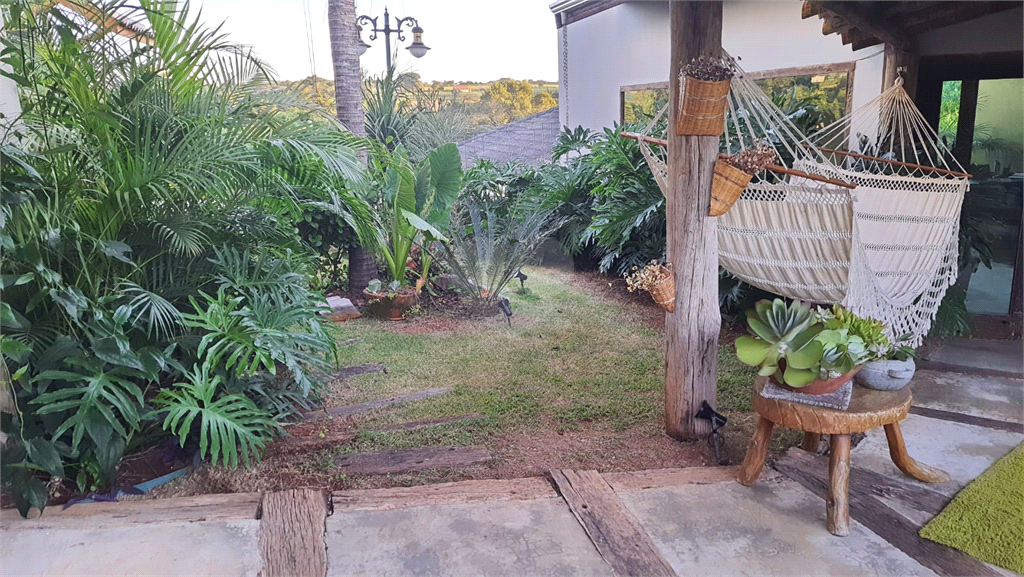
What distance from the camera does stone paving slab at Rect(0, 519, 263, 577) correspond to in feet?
5.36

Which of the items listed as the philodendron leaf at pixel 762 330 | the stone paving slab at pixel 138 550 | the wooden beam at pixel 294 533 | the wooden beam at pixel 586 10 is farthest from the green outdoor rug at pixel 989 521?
the wooden beam at pixel 586 10

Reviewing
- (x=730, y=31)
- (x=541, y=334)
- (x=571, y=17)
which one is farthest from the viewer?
(x=571, y=17)

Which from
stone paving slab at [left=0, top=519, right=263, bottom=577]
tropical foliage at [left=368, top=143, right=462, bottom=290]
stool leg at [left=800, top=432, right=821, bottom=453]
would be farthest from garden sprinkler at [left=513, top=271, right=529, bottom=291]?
stone paving slab at [left=0, top=519, right=263, bottom=577]

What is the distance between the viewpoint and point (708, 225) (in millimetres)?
2305

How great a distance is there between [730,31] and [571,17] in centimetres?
312

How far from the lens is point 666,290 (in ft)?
7.52

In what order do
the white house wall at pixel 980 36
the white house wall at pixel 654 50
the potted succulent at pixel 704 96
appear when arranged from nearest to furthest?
the potted succulent at pixel 704 96 → the white house wall at pixel 980 36 → the white house wall at pixel 654 50

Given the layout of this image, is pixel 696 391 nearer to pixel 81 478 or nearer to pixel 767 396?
pixel 767 396

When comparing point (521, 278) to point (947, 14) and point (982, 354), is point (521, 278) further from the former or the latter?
point (947, 14)

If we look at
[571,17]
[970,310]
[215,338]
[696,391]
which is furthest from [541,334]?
[571,17]

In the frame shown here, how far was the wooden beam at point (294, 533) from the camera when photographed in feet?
5.41

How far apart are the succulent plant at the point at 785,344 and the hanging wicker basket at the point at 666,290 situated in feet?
1.28

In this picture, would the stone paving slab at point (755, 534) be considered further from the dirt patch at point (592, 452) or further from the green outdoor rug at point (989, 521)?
the dirt patch at point (592, 452)

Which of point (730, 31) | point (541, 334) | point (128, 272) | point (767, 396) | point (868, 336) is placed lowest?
point (541, 334)
